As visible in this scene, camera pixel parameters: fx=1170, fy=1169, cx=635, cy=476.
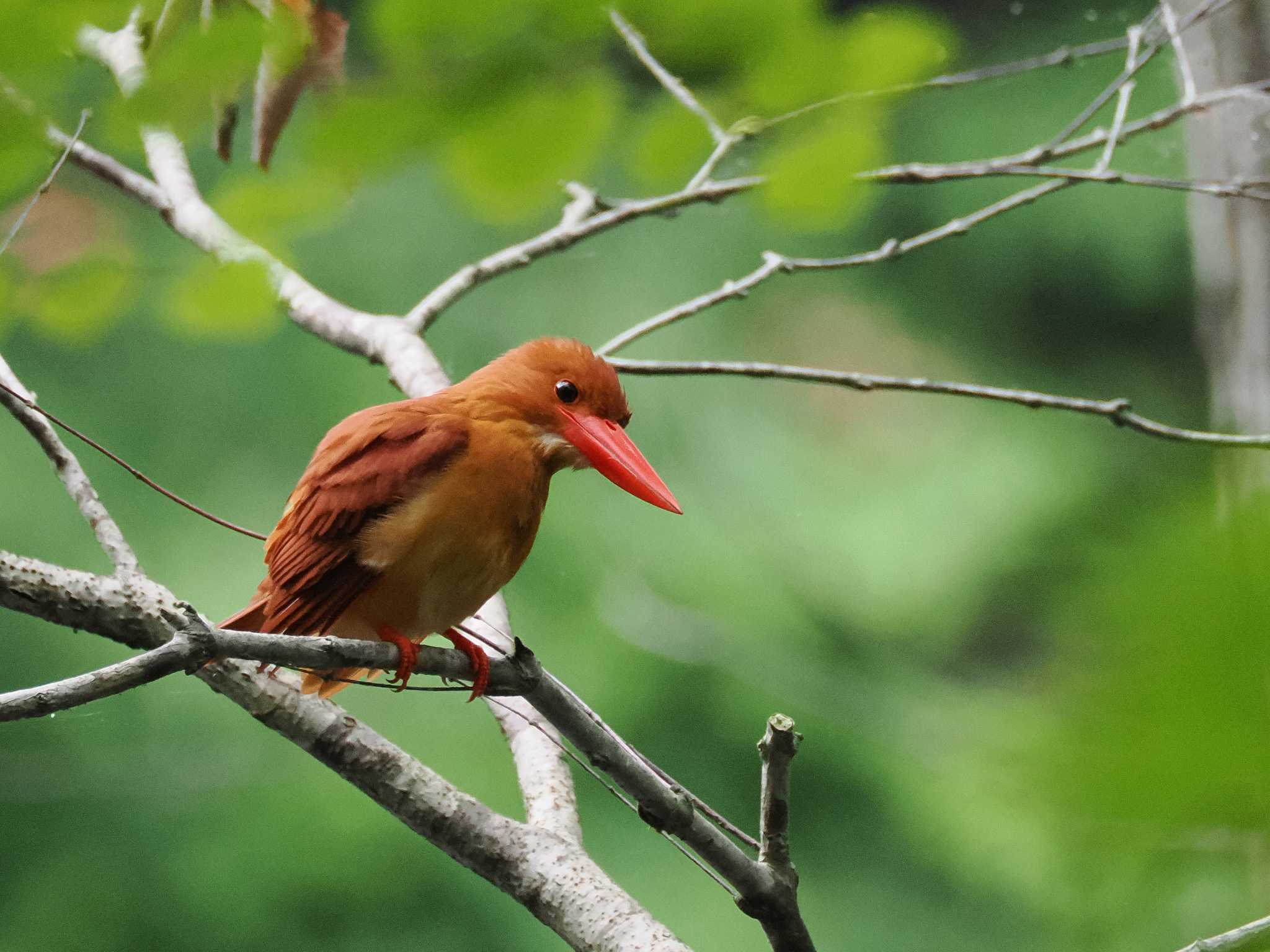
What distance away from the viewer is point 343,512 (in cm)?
71

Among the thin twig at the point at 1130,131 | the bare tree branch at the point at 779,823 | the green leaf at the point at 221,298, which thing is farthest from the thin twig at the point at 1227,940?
the thin twig at the point at 1130,131

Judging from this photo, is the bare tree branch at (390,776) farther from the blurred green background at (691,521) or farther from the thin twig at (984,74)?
the thin twig at (984,74)

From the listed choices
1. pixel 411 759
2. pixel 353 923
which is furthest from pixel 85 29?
pixel 353 923

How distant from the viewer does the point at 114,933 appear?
4.13 ft

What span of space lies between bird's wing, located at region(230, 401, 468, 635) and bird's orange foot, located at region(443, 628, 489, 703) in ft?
0.26

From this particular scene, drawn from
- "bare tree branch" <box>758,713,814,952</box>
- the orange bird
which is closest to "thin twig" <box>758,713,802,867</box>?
"bare tree branch" <box>758,713,814,952</box>

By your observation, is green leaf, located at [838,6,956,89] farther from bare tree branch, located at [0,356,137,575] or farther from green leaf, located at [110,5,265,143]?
bare tree branch, located at [0,356,137,575]

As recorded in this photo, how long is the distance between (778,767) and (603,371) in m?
0.29

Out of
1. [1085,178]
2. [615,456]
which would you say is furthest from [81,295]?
[1085,178]

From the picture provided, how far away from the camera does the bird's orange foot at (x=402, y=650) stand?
2.12 ft

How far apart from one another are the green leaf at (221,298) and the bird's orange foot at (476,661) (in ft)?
0.88

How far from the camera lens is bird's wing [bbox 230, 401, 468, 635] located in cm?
71

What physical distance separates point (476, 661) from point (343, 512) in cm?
12

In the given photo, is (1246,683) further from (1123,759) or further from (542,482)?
(542,482)
